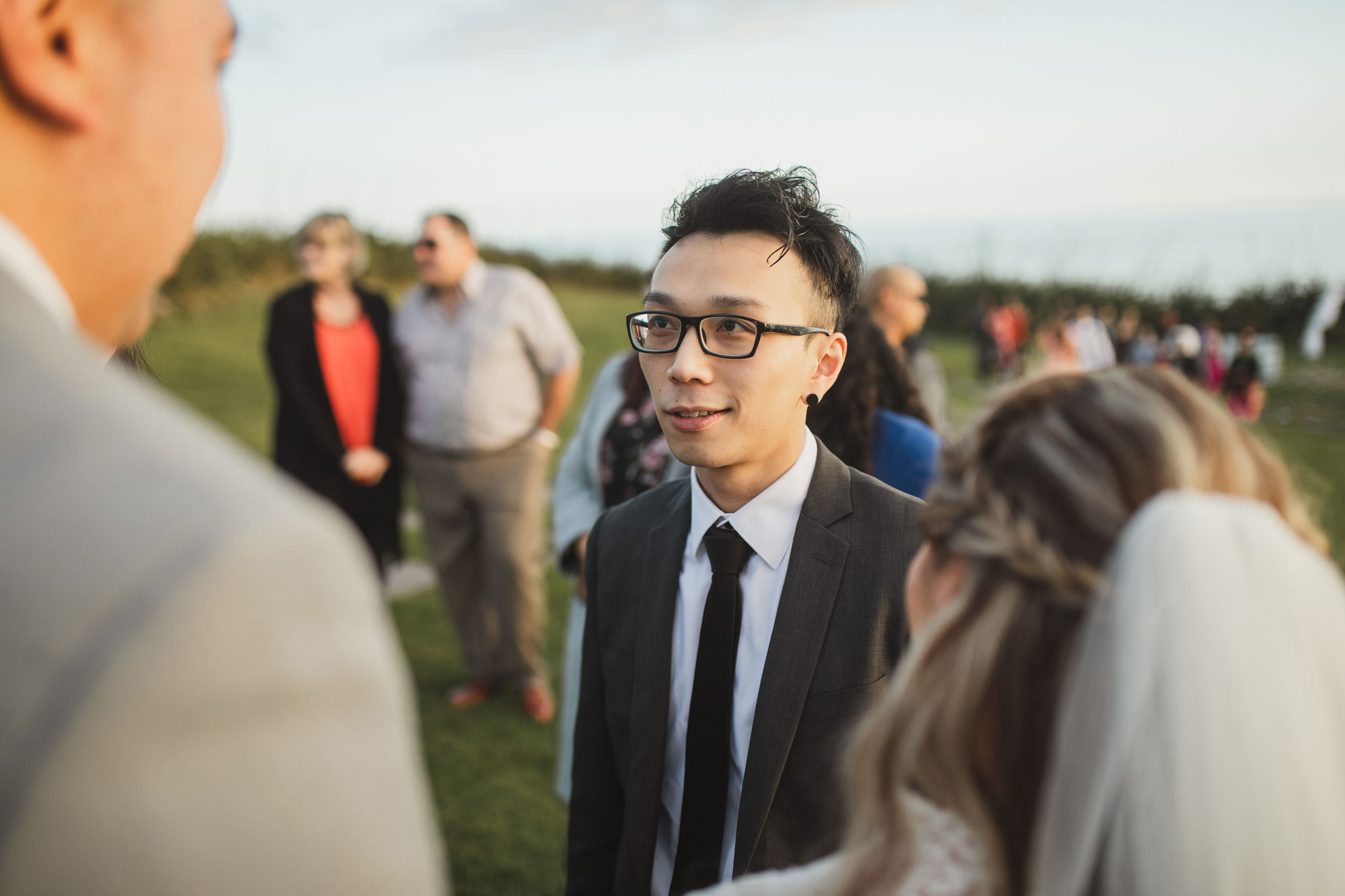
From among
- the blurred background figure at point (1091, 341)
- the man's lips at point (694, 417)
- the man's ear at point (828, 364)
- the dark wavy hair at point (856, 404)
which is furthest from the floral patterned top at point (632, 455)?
the blurred background figure at point (1091, 341)

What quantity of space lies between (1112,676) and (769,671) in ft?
2.99

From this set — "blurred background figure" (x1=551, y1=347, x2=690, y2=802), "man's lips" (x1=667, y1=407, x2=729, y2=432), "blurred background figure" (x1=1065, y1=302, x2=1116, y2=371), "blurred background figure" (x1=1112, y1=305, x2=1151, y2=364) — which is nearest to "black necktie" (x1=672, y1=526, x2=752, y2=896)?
"man's lips" (x1=667, y1=407, x2=729, y2=432)

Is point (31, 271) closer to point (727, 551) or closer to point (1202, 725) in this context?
point (1202, 725)

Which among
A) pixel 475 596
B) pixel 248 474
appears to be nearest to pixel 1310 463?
pixel 475 596

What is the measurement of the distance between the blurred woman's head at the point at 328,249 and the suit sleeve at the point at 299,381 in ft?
0.91

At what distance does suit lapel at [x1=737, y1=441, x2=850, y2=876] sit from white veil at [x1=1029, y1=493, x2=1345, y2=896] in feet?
2.61

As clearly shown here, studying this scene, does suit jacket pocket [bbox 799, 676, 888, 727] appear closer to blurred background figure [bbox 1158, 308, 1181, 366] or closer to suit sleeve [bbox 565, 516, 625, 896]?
suit sleeve [bbox 565, 516, 625, 896]

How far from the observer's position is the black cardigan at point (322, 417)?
4.60m

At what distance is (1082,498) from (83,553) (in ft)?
3.12

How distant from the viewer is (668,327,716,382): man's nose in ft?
6.15

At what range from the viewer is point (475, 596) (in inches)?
194

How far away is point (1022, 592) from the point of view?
976 mm

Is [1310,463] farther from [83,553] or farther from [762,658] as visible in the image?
[83,553]

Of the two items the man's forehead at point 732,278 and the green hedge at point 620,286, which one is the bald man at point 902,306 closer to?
the man's forehead at point 732,278
